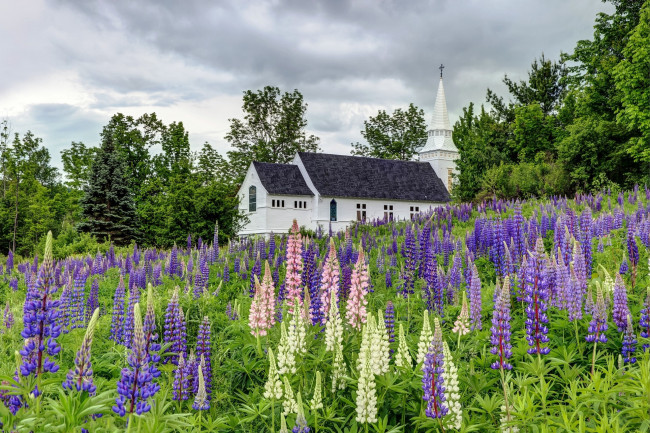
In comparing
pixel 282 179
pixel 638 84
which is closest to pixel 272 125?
pixel 282 179

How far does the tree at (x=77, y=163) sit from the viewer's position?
1927 inches

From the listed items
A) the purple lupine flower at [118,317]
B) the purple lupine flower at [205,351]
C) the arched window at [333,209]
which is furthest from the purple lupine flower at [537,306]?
the arched window at [333,209]

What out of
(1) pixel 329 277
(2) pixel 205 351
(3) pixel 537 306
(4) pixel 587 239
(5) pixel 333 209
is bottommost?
(2) pixel 205 351

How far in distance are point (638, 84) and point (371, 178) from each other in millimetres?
26064

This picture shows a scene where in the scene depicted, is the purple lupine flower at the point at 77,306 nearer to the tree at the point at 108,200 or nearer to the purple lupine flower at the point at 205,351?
the purple lupine flower at the point at 205,351

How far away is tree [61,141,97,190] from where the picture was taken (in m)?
48.9

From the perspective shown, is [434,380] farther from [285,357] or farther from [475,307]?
[475,307]

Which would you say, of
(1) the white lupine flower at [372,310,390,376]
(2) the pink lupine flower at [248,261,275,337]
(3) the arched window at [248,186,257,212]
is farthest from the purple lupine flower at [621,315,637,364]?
(3) the arched window at [248,186,257,212]

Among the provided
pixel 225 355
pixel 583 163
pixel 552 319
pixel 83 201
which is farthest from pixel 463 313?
pixel 83 201

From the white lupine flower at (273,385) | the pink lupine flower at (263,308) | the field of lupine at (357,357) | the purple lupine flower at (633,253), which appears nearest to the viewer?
the field of lupine at (357,357)

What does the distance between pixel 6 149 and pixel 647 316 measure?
5413 centimetres

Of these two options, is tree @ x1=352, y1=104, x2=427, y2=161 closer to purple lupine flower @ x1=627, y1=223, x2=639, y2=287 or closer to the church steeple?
the church steeple

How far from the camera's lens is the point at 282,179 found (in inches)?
1917

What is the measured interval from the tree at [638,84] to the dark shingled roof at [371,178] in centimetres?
2313
